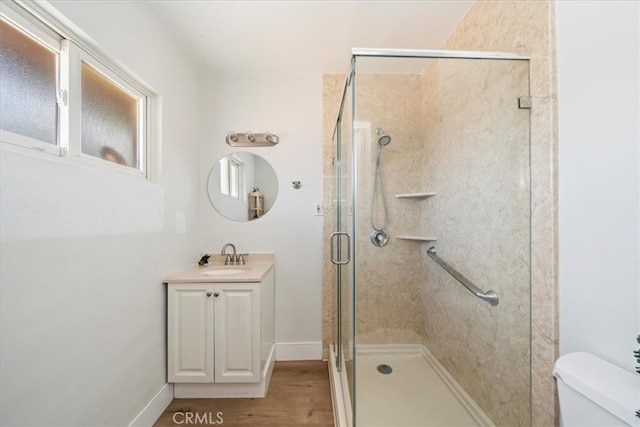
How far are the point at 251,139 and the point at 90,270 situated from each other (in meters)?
1.51

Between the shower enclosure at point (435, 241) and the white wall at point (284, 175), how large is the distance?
579 mm

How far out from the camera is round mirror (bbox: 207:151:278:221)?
2.26 meters

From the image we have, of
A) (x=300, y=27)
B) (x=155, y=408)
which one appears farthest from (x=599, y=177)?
(x=155, y=408)

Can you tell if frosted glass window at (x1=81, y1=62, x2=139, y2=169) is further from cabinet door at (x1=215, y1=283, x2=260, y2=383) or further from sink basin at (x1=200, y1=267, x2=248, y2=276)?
cabinet door at (x1=215, y1=283, x2=260, y2=383)

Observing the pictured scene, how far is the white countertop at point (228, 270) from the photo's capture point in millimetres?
1624

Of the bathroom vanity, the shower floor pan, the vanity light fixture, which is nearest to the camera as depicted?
the shower floor pan

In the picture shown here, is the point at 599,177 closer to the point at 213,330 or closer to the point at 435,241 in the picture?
the point at 435,241

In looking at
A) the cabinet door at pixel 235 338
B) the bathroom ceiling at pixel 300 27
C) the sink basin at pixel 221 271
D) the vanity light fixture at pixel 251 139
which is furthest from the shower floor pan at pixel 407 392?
the bathroom ceiling at pixel 300 27

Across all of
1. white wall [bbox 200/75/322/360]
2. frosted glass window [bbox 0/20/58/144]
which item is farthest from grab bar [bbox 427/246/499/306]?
frosted glass window [bbox 0/20/58/144]

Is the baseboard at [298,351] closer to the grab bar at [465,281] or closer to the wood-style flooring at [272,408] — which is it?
the wood-style flooring at [272,408]

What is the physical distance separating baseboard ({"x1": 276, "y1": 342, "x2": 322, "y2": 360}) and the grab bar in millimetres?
1331

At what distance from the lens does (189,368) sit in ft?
5.35

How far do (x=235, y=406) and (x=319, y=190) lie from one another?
1768 millimetres

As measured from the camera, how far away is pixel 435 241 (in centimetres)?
170
